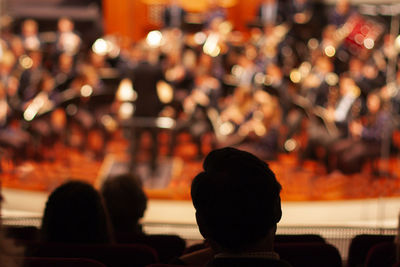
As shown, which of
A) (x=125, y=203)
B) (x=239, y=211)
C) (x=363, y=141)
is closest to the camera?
(x=239, y=211)

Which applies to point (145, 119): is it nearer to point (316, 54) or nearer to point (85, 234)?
point (316, 54)

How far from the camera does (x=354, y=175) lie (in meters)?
5.52

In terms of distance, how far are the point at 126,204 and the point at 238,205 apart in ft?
4.12

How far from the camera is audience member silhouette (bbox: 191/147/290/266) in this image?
115 centimetres

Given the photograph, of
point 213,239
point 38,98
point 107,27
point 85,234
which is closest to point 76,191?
point 85,234

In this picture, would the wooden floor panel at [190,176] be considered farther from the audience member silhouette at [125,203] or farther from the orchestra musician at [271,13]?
the orchestra musician at [271,13]

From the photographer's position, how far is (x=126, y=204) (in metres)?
2.34

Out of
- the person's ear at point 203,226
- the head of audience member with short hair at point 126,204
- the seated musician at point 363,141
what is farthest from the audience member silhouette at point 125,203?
the seated musician at point 363,141

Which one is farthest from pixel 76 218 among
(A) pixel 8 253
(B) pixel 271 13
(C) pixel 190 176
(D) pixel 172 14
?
(B) pixel 271 13

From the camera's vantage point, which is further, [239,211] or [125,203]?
[125,203]

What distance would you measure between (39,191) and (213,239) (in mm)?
4127

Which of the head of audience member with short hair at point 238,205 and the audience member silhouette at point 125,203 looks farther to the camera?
the audience member silhouette at point 125,203

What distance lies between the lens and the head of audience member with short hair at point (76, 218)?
1850mm

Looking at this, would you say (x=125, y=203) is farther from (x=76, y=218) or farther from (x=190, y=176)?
(x=190, y=176)
